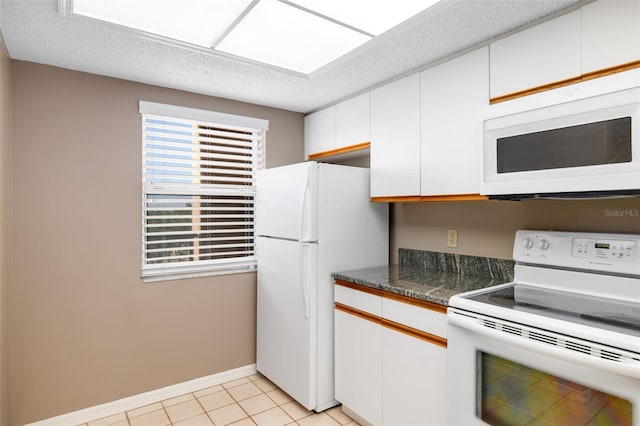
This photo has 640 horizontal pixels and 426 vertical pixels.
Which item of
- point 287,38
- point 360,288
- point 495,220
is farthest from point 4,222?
point 495,220

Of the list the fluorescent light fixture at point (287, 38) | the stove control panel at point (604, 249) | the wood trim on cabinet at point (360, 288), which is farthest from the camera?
the wood trim on cabinet at point (360, 288)

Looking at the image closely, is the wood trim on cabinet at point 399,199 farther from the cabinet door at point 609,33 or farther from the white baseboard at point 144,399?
the white baseboard at point 144,399

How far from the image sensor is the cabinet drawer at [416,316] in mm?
1770

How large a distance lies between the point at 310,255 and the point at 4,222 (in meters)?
1.71

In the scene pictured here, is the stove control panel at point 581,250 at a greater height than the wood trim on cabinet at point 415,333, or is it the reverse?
the stove control panel at point 581,250

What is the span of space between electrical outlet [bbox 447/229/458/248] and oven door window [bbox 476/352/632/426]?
36.5 inches

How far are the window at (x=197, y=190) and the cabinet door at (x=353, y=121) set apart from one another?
25.8 inches

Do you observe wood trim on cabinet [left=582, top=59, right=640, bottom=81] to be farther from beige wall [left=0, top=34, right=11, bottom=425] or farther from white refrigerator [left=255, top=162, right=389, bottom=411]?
beige wall [left=0, top=34, right=11, bottom=425]

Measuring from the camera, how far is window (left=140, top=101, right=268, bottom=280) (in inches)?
104

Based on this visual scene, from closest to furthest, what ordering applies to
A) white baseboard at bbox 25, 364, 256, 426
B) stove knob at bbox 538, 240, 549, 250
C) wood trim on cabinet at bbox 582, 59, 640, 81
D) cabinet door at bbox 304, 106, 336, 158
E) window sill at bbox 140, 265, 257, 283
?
wood trim on cabinet at bbox 582, 59, 640, 81 → stove knob at bbox 538, 240, 549, 250 → white baseboard at bbox 25, 364, 256, 426 → window sill at bbox 140, 265, 257, 283 → cabinet door at bbox 304, 106, 336, 158

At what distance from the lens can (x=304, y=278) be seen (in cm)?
240

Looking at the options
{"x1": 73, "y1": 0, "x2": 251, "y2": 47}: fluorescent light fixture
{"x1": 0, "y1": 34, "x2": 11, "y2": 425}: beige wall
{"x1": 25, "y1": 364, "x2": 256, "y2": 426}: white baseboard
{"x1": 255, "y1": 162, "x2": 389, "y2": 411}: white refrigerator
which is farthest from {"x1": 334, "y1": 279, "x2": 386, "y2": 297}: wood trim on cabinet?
{"x1": 0, "y1": 34, "x2": 11, "y2": 425}: beige wall

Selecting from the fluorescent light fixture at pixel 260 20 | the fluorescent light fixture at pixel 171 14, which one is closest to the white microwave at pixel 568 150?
the fluorescent light fixture at pixel 260 20

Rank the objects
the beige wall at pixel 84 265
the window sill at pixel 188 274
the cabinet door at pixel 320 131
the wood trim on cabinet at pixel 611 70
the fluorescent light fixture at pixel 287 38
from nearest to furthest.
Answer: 1. the wood trim on cabinet at pixel 611 70
2. the fluorescent light fixture at pixel 287 38
3. the beige wall at pixel 84 265
4. the window sill at pixel 188 274
5. the cabinet door at pixel 320 131
